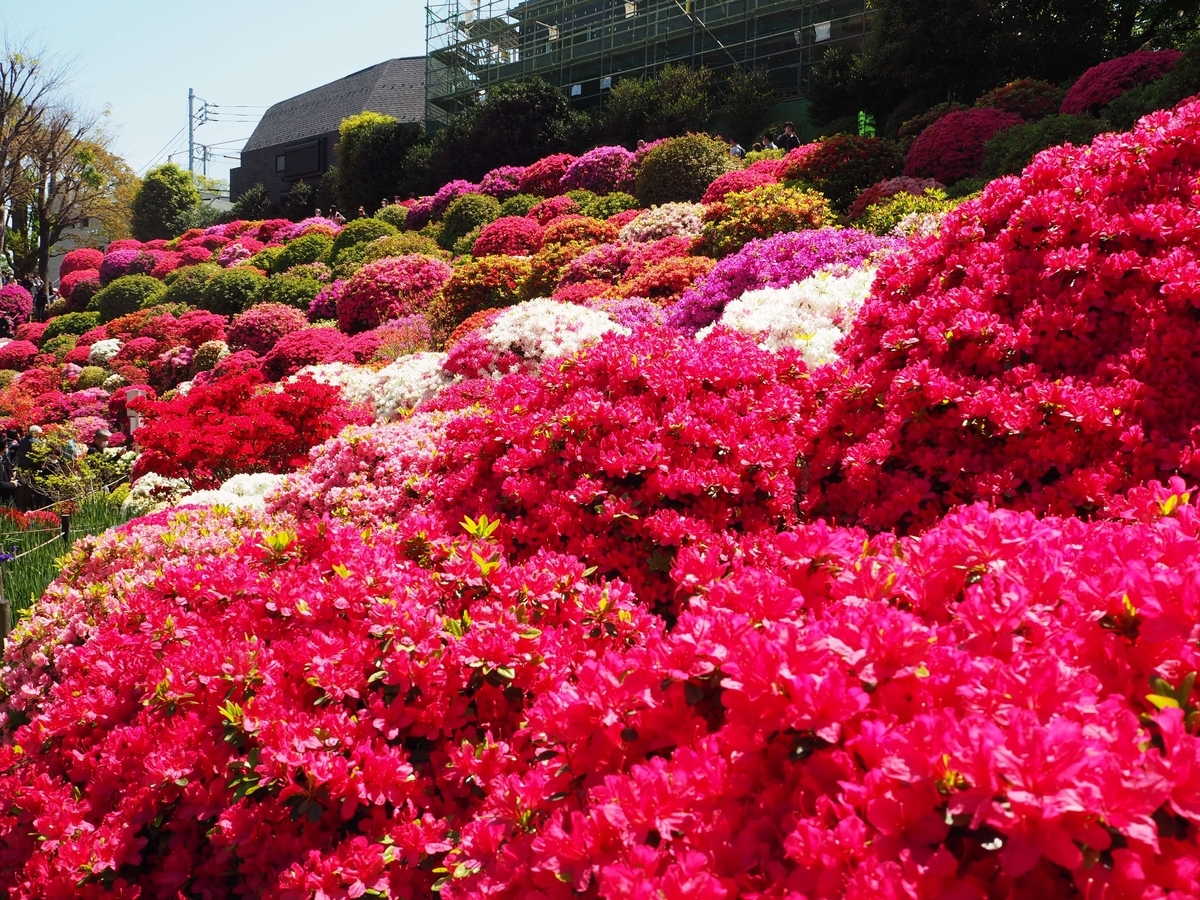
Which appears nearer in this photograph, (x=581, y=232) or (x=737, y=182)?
(x=737, y=182)

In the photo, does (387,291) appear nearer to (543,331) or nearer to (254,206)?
(543,331)

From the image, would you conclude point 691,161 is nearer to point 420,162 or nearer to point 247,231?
point 420,162

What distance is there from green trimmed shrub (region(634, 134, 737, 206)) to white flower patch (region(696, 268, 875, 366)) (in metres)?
11.3

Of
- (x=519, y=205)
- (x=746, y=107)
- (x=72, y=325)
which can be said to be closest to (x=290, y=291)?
(x=519, y=205)

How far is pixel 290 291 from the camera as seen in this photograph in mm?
20281

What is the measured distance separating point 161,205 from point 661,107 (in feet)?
99.6

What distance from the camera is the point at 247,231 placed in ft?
103

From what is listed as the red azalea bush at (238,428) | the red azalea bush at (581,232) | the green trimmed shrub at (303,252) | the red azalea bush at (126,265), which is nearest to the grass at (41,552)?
the red azalea bush at (238,428)

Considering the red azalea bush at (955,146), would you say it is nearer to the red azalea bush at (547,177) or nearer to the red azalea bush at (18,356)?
the red azalea bush at (547,177)

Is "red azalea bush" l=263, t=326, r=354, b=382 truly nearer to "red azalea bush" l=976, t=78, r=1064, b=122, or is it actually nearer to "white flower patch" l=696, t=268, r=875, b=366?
"white flower patch" l=696, t=268, r=875, b=366

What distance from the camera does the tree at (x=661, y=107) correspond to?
27.2 metres

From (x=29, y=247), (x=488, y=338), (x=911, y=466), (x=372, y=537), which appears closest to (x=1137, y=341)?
(x=911, y=466)

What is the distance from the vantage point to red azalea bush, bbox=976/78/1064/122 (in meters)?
13.5

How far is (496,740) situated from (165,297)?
84.2 feet
